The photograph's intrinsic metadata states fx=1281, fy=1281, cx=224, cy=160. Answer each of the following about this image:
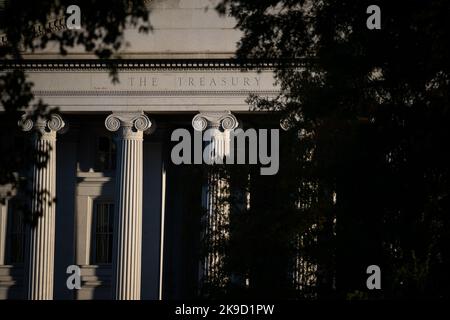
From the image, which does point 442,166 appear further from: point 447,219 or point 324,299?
point 324,299

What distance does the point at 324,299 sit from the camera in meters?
36.0

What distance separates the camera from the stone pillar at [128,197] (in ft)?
226

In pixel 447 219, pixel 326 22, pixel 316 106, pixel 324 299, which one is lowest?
pixel 324 299

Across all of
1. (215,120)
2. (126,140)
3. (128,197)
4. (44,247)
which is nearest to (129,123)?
(126,140)

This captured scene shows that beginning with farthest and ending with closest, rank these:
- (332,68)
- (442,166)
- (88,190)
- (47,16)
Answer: (88,190), (332,68), (442,166), (47,16)

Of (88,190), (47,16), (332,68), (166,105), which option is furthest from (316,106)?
(88,190)

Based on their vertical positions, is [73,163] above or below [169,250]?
above

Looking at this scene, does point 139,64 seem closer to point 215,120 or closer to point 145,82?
point 145,82

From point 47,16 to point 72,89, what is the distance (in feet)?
131

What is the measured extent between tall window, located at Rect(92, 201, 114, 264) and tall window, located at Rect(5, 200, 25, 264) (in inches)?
164

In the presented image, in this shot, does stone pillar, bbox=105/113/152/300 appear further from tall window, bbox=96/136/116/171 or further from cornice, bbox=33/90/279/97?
tall window, bbox=96/136/116/171

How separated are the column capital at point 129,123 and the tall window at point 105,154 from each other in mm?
6357

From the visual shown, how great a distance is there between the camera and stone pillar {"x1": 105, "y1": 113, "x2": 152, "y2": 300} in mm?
69000

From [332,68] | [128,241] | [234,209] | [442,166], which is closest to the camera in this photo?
[442,166]
